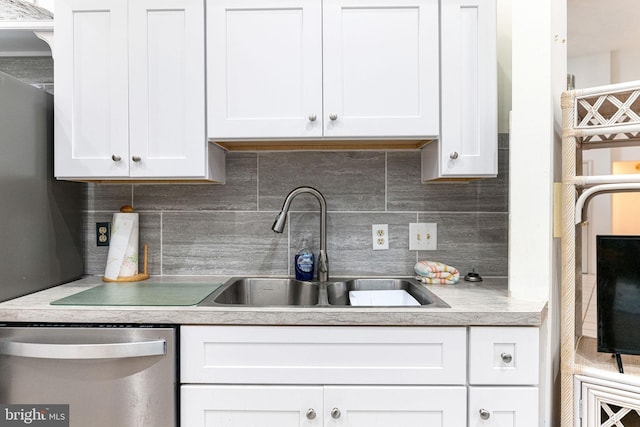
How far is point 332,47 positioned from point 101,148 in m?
0.97

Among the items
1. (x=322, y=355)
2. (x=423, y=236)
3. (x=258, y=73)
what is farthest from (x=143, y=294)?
(x=423, y=236)

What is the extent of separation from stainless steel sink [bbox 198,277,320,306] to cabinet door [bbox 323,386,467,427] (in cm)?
52

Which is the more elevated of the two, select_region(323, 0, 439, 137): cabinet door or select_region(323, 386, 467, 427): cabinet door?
select_region(323, 0, 439, 137): cabinet door

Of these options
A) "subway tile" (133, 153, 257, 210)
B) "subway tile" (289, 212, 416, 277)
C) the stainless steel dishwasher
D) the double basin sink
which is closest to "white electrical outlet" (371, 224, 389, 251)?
"subway tile" (289, 212, 416, 277)

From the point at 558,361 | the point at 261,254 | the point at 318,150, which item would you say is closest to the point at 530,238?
Answer: the point at 558,361

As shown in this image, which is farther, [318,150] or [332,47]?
[318,150]

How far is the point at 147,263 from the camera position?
6.25 ft

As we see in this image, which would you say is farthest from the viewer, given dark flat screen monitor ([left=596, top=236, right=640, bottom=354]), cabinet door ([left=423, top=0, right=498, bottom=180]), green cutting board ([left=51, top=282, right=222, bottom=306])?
cabinet door ([left=423, top=0, right=498, bottom=180])

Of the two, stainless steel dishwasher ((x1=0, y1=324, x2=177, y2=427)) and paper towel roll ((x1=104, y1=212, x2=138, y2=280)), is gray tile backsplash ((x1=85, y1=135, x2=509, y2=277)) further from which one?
stainless steel dishwasher ((x1=0, y1=324, x2=177, y2=427))

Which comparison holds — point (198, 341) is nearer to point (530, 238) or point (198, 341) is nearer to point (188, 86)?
point (188, 86)

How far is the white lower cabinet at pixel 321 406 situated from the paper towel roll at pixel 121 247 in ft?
2.25

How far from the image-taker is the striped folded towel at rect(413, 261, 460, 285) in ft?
5.69

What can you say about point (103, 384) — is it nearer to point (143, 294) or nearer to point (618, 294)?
point (143, 294)

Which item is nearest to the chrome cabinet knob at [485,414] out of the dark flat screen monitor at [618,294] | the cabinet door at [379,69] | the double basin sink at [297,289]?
the dark flat screen monitor at [618,294]
